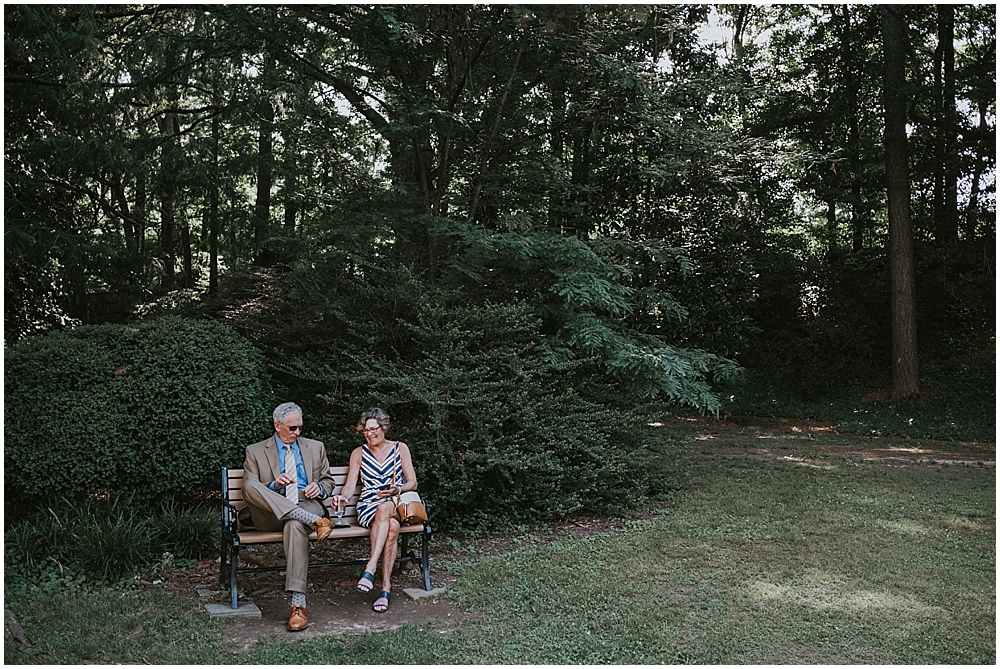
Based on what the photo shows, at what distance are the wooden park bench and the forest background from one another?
1267 mm

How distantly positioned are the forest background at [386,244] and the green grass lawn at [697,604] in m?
1.25

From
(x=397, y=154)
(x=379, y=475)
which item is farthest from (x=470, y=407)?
(x=397, y=154)

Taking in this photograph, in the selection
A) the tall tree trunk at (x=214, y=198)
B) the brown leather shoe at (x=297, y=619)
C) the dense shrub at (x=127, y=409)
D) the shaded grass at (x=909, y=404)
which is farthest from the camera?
the shaded grass at (x=909, y=404)

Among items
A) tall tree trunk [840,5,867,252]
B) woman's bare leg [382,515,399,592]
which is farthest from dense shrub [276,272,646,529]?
tall tree trunk [840,5,867,252]

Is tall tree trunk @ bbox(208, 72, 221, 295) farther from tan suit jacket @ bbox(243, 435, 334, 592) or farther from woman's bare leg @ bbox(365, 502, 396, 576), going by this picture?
woman's bare leg @ bbox(365, 502, 396, 576)

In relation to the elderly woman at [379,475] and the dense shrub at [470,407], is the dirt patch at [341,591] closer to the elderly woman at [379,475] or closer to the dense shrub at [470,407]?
the elderly woman at [379,475]

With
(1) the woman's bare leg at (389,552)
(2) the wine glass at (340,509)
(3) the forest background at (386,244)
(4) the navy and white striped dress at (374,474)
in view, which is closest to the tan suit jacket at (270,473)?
(2) the wine glass at (340,509)

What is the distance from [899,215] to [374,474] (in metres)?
13.0

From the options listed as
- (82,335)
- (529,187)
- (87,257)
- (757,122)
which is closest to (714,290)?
(757,122)

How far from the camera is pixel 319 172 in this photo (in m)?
9.27

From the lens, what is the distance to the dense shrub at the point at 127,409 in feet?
19.8

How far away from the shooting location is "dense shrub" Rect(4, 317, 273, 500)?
6.02 metres

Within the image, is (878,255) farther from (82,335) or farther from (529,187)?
(82,335)

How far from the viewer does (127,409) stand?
20.5 feet
